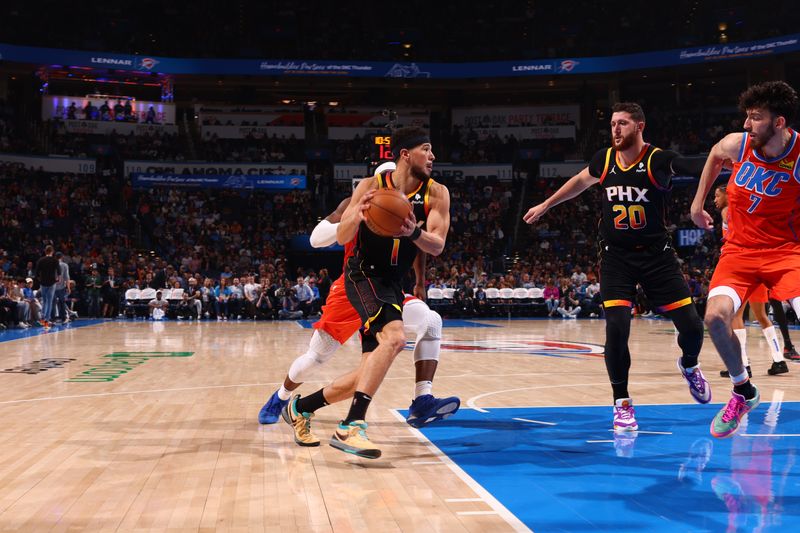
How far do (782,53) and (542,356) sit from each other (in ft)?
84.9

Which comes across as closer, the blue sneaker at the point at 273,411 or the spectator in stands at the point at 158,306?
the blue sneaker at the point at 273,411

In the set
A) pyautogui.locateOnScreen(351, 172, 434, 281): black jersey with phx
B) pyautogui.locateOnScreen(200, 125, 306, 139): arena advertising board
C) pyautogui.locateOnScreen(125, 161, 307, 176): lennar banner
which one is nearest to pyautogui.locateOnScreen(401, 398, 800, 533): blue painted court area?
pyautogui.locateOnScreen(351, 172, 434, 281): black jersey with phx

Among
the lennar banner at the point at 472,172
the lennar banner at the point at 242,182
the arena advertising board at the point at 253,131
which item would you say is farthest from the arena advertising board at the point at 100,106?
the lennar banner at the point at 472,172

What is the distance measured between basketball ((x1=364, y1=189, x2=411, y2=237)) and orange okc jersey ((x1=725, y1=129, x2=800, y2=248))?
80.4 inches

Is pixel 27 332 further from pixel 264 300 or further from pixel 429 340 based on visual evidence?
pixel 429 340

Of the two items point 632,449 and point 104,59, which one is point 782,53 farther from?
point 632,449

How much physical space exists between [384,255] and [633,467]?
195 cm

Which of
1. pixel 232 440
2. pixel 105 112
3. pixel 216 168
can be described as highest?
pixel 105 112

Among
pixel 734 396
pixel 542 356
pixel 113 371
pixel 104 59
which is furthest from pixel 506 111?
pixel 734 396

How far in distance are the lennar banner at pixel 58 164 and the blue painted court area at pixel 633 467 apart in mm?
29620

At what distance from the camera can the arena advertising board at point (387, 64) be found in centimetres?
3328

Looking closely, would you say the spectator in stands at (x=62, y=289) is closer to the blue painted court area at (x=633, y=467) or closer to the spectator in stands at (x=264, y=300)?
the spectator in stands at (x=264, y=300)

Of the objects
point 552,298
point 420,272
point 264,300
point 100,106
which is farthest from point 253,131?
point 420,272

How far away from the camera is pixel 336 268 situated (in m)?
31.8
